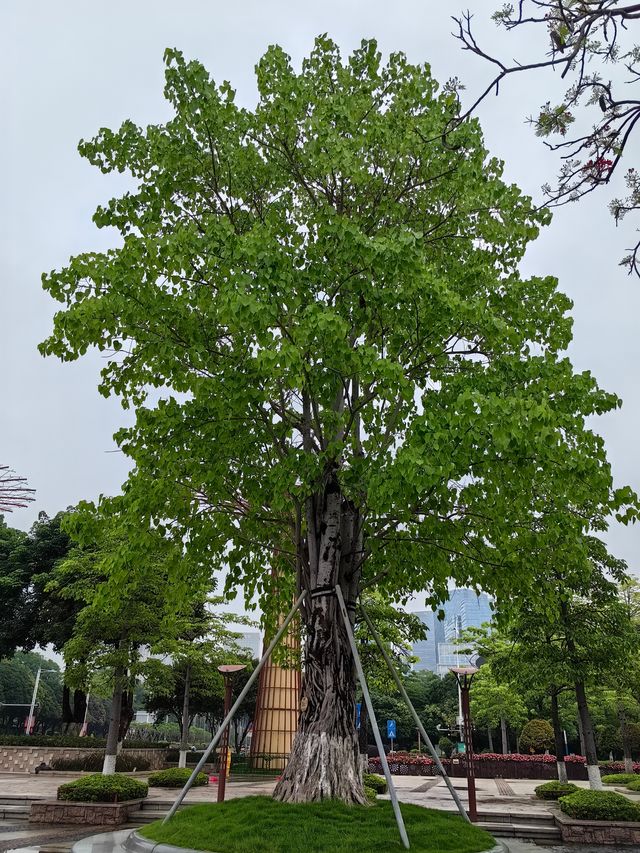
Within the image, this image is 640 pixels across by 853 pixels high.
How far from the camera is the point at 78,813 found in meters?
14.4

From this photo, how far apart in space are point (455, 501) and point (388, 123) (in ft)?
18.4

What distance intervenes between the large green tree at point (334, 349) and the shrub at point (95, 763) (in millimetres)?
20403

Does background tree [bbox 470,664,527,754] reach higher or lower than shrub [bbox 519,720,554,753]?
higher

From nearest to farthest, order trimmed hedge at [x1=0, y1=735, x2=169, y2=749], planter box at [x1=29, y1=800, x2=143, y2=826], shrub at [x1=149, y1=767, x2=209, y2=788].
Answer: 1. planter box at [x1=29, y1=800, x2=143, y2=826]
2. shrub at [x1=149, y1=767, x2=209, y2=788]
3. trimmed hedge at [x1=0, y1=735, x2=169, y2=749]

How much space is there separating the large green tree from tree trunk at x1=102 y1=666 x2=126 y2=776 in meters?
9.23

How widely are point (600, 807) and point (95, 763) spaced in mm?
21413

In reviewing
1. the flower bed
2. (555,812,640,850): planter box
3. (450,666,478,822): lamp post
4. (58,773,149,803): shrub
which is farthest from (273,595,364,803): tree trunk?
the flower bed

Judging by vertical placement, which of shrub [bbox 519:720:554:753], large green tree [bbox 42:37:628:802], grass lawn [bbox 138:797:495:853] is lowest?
grass lawn [bbox 138:797:495:853]

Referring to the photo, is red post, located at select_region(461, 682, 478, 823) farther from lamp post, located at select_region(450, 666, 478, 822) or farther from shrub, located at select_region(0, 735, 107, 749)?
Answer: shrub, located at select_region(0, 735, 107, 749)

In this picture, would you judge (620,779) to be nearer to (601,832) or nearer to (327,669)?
(601,832)

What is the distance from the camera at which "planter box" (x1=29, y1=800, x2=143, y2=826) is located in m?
14.4

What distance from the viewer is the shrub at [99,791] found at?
14866mm

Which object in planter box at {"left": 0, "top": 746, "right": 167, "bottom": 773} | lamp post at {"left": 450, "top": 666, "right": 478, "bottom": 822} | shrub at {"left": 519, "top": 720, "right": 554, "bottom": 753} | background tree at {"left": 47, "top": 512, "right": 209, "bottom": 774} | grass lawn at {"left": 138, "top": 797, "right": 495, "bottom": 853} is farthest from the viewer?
shrub at {"left": 519, "top": 720, "right": 554, "bottom": 753}

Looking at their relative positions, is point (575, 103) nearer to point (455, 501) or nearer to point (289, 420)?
point (455, 501)
